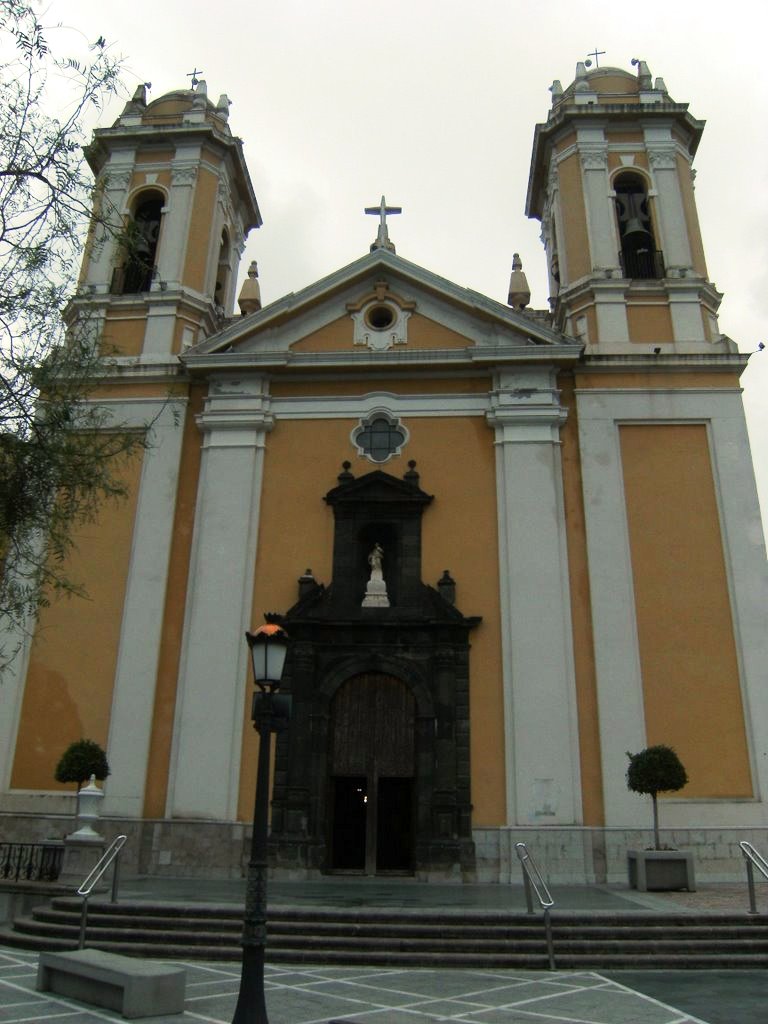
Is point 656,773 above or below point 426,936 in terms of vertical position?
above

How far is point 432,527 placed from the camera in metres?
17.3

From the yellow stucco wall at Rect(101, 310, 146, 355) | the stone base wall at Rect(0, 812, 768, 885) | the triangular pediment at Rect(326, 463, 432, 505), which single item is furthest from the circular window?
the stone base wall at Rect(0, 812, 768, 885)

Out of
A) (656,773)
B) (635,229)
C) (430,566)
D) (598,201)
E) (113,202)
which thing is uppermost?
(113,202)

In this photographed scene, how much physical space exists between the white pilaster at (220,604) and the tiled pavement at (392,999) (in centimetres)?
589

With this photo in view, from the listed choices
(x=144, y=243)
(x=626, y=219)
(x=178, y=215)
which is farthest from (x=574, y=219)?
(x=144, y=243)

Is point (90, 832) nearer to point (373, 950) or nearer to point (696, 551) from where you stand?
point (373, 950)

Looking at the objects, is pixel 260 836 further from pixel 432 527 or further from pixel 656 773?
pixel 432 527

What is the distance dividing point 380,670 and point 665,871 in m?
5.76

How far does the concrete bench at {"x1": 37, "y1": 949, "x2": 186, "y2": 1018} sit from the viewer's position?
717 centimetres

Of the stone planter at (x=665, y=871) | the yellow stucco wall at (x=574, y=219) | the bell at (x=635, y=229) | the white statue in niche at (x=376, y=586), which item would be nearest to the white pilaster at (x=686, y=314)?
the bell at (x=635, y=229)

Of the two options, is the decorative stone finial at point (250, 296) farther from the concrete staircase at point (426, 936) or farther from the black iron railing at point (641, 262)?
the concrete staircase at point (426, 936)

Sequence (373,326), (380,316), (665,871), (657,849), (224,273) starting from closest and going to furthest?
(665,871), (657,849), (373,326), (380,316), (224,273)

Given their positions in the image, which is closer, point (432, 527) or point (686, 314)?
point (432, 527)

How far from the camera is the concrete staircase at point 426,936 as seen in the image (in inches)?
382
